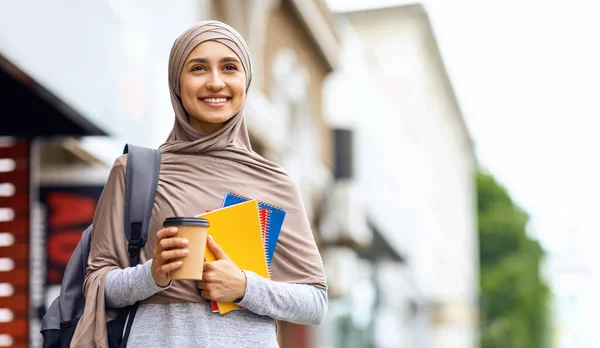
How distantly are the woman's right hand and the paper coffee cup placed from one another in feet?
0.04

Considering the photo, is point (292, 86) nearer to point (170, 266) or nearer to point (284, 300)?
point (284, 300)

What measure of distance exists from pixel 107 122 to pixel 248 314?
4.09 metres

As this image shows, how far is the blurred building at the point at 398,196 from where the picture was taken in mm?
21281

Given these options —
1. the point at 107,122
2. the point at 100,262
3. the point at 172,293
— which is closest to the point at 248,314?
the point at 172,293

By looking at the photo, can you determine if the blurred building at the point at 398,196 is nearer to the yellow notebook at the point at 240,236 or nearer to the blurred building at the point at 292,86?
the blurred building at the point at 292,86

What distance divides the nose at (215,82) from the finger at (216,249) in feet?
1.27

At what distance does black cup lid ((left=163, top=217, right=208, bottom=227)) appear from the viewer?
8.80 feet

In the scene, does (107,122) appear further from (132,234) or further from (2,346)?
(132,234)

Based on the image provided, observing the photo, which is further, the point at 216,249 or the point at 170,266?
the point at 216,249

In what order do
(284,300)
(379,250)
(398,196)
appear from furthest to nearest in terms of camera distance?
(398,196), (379,250), (284,300)

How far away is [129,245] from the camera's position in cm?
293

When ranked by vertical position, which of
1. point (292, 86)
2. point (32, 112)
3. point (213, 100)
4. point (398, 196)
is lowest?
point (213, 100)

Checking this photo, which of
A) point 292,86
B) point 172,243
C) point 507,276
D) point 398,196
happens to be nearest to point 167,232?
point 172,243

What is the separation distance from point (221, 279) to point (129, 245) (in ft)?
0.85
